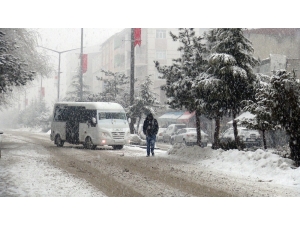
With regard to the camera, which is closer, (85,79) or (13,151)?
(13,151)

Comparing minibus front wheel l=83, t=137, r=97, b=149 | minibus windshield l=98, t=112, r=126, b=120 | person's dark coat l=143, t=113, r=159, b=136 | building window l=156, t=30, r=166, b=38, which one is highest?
building window l=156, t=30, r=166, b=38

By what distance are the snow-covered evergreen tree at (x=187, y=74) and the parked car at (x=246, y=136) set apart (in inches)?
37.4

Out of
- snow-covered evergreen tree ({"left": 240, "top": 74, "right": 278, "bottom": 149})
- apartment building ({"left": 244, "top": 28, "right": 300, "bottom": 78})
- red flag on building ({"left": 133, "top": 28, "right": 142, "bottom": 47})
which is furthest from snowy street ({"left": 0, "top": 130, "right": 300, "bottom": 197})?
red flag on building ({"left": 133, "top": 28, "right": 142, "bottom": 47})

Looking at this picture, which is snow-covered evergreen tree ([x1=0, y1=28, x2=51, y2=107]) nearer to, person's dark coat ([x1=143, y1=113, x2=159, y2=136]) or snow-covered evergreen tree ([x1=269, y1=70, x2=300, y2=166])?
person's dark coat ([x1=143, y1=113, x2=159, y2=136])

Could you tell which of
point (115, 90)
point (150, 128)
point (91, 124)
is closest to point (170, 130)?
point (150, 128)

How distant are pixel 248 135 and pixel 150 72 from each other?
4054mm

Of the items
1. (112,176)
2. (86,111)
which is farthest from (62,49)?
(112,176)

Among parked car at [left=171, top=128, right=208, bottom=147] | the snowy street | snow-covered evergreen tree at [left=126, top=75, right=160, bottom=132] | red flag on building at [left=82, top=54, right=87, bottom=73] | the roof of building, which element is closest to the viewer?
the snowy street

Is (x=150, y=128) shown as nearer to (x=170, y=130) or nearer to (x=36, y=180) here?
(x=170, y=130)

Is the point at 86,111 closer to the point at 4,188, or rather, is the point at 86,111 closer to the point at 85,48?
the point at 85,48

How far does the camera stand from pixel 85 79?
52.7 ft

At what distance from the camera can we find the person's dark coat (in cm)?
1397

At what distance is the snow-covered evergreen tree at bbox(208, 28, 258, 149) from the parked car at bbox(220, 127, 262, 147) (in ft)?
0.90
